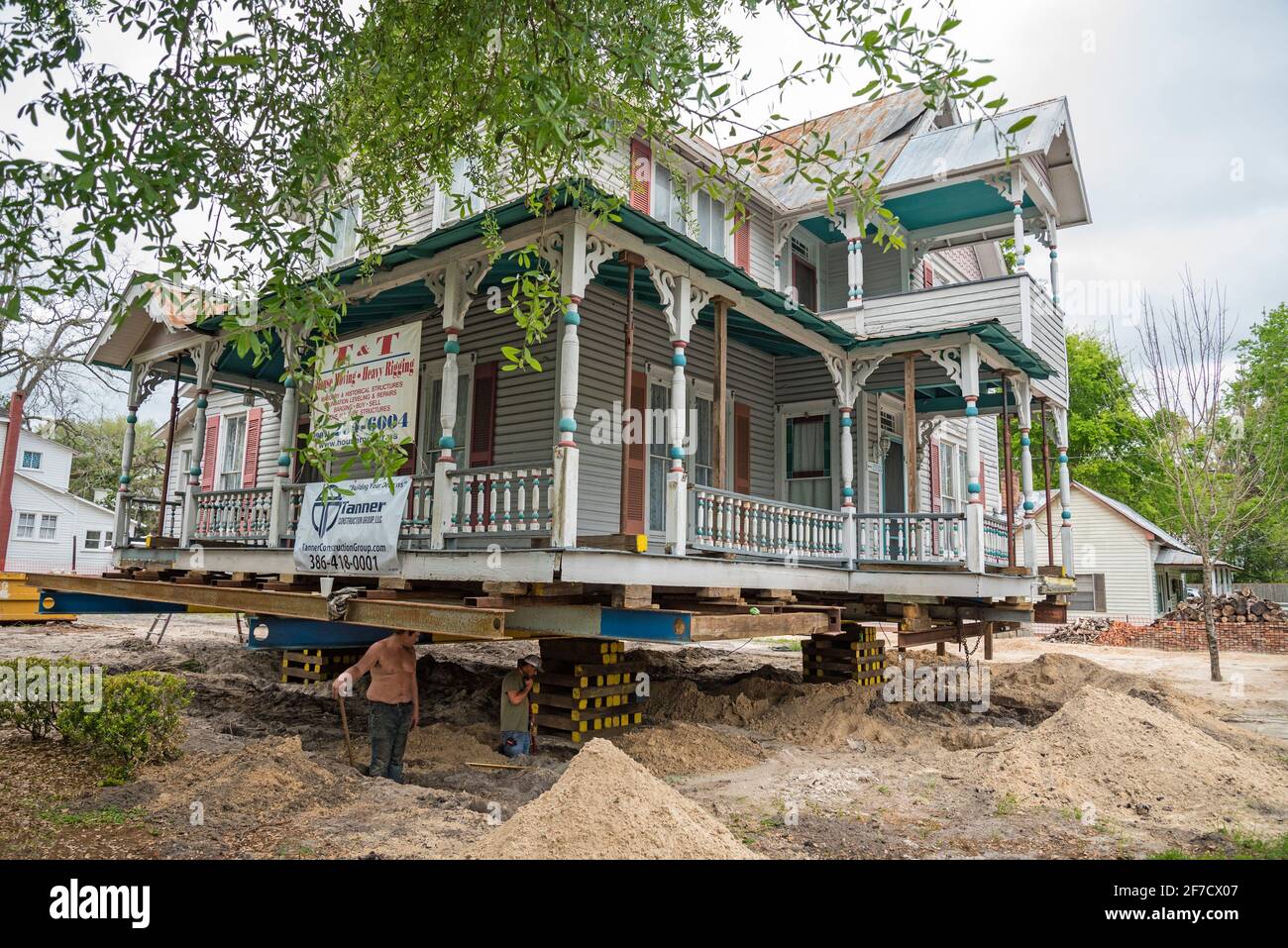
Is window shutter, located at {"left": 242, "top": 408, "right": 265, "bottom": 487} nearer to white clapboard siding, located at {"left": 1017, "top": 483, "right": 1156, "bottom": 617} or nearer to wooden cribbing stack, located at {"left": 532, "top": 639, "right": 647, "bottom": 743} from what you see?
wooden cribbing stack, located at {"left": 532, "top": 639, "right": 647, "bottom": 743}

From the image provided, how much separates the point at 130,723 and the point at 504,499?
3698 millimetres

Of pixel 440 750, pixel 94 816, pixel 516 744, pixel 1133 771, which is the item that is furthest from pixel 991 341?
pixel 94 816

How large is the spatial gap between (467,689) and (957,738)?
695 cm

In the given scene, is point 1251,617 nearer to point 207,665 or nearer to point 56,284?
point 207,665

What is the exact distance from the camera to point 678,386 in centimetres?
880

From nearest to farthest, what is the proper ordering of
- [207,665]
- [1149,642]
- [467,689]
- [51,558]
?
[467,689], [207,665], [1149,642], [51,558]

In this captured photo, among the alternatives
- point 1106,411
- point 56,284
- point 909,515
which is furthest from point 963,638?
point 1106,411

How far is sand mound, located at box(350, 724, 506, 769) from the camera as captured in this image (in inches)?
343

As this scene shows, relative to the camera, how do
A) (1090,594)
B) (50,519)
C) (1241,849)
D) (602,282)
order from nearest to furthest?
(1241,849)
(602,282)
(1090,594)
(50,519)

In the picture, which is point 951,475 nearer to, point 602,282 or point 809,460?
point 809,460

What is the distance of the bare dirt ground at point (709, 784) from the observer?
553cm

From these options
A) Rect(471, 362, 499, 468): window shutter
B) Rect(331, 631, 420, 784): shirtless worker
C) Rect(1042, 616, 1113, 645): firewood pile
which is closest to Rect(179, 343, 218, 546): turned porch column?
Rect(471, 362, 499, 468): window shutter

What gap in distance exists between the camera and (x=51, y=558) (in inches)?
1521

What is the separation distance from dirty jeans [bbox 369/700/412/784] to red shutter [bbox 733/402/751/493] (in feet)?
24.1
